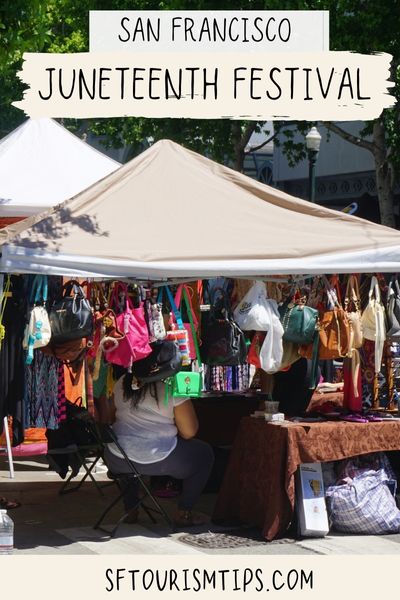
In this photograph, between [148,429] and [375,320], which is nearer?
[148,429]

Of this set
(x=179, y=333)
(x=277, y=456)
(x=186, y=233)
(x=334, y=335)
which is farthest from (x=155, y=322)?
(x=334, y=335)

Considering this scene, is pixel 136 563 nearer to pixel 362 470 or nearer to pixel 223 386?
pixel 362 470

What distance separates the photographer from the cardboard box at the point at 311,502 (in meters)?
8.14

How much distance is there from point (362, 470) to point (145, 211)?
2.59 meters

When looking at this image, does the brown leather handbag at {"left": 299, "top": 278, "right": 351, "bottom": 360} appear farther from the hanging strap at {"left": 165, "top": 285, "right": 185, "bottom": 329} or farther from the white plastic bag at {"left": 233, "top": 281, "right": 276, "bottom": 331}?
the hanging strap at {"left": 165, "top": 285, "right": 185, "bottom": 329}

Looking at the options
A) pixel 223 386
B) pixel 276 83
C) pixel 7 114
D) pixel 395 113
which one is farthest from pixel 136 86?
pixel 7 114

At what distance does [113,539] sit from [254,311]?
2015mm

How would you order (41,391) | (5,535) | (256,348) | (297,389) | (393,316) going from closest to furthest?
(5,535), (256,348), (41,391), (393,316), (297,389)

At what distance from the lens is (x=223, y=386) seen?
10000 mm

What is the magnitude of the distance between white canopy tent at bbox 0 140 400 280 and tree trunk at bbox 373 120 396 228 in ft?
54.0

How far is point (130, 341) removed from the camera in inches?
313

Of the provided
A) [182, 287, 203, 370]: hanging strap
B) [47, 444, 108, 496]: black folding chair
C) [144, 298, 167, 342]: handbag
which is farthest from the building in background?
[144, 298, 167, 342]: handbag

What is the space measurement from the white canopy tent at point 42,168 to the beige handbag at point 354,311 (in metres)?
4.08

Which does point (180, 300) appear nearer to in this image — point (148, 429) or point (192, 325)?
point (192, 325)
